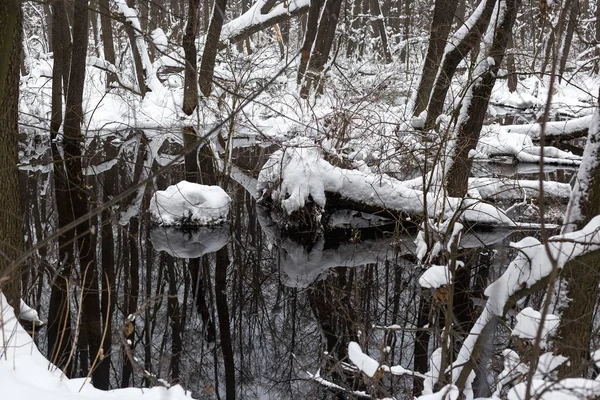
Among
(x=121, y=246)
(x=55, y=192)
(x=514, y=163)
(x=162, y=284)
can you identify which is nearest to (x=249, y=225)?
(x=121, y=246)

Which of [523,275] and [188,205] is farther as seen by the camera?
[188,205]

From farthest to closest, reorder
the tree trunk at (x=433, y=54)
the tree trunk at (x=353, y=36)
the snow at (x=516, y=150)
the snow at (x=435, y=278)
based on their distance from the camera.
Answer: the tree trunk at (x=353, y=36) < the snow at (x=516, y=150) < the tree trunk at (x=433, y=54) < the snow at (x=435, y=278)

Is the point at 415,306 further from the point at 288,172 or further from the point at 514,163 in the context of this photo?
the point at 514,163

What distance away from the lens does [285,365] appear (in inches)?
198

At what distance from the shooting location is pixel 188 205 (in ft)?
27.5

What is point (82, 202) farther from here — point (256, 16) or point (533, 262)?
point (256, 16)

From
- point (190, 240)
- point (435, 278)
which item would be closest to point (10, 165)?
point (435, 278)

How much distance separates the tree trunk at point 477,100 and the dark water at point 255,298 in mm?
868

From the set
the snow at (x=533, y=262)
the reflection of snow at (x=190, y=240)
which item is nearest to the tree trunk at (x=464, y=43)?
the reflection of snow at (x=190, y=240)

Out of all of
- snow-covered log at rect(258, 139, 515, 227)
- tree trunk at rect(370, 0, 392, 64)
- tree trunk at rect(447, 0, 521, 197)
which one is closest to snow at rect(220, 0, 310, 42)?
tree trunk at rect(370, 0, 392, 64)

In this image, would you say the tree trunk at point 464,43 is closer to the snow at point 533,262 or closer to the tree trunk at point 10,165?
the snow at point 533,262

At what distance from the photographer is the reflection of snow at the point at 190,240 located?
7609mm

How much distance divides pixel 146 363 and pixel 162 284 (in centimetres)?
173

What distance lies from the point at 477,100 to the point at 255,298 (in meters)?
3.30
